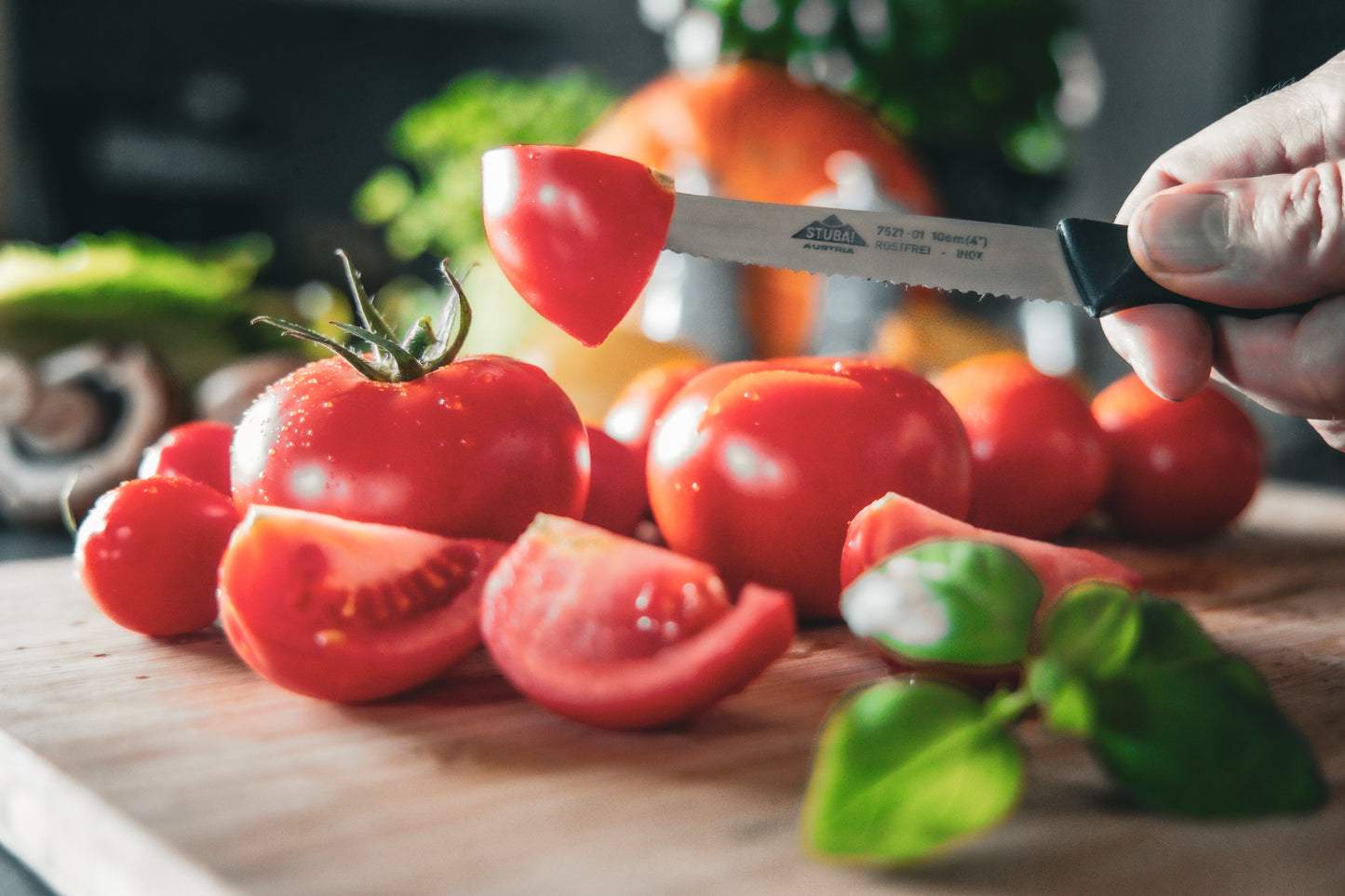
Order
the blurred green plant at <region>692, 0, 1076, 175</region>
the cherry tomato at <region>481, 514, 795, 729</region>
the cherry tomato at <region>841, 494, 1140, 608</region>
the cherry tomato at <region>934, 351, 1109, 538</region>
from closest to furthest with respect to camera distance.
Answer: the cherry tomato at <region>481, 514, 795, 729</region> < the cherry tomato at <region>841, 494, 1140, 608</region> < the cherry tomato at <region>934, 351, 1109, 538</region> < the blurred green plant at <region>692, 0, 1076, 175</region>

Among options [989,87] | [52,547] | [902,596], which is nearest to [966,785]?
[902,596]

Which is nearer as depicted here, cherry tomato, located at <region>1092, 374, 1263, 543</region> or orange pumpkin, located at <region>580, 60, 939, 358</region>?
cherry tomato, located at <region>1092, 374, 1263, 543</region>

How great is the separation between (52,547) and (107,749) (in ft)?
2.76

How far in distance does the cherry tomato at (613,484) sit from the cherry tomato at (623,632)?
1.13 feet

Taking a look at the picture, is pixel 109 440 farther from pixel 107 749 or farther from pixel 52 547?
pixel 107 749

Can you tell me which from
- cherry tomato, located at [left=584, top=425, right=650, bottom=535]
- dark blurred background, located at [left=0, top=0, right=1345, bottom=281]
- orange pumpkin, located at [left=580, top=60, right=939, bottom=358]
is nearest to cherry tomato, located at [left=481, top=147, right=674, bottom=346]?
cherry tomato, located at [left=584, top=425, right=650, bottom=535]

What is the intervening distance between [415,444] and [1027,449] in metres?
0.63

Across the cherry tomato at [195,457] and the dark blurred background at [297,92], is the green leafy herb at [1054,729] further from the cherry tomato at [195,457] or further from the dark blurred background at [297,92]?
the dark blurred background at [297,92]

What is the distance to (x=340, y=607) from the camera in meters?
0.66

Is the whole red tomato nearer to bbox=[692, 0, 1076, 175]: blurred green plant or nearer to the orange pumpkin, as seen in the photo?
the orange pumpkin

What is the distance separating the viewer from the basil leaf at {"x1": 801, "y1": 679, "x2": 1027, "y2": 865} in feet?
1.47

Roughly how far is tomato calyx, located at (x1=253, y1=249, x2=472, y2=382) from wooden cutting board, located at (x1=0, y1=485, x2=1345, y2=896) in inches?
8.7

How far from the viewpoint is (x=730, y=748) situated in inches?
24.7

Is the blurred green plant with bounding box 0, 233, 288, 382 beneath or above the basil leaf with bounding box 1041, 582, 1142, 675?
above
